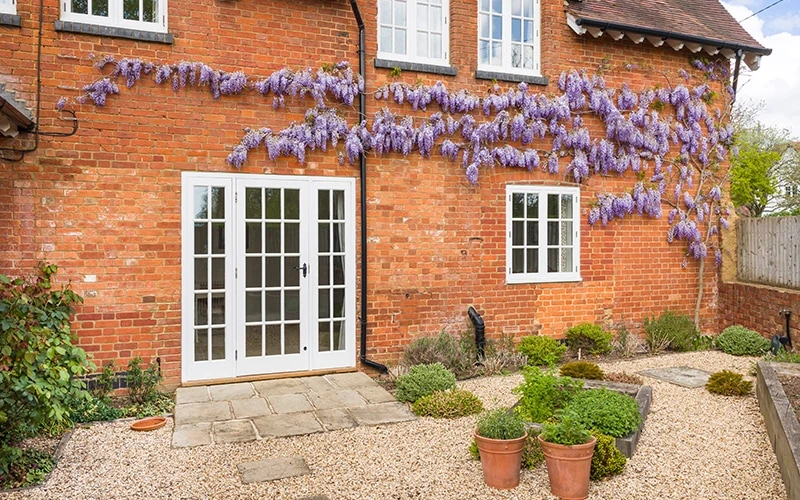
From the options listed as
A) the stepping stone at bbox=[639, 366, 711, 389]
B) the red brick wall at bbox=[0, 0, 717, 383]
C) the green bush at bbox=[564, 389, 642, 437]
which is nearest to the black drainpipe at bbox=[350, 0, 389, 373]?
the red brick wall at bbox=[0, 0, 717, 383]

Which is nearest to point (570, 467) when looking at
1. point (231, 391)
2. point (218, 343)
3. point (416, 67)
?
point (231, 391)

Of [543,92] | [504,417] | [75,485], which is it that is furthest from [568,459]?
[543,92]

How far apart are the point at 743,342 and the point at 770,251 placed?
1.55 m

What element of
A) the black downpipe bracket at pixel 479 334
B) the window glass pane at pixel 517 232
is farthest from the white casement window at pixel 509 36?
the black downpipe bracket at pixel 479 334

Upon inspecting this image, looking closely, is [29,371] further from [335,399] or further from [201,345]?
[335,399]

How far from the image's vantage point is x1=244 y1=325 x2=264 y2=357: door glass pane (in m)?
6.93

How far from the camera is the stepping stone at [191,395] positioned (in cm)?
610

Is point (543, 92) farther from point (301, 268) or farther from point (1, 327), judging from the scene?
point (1, 327)

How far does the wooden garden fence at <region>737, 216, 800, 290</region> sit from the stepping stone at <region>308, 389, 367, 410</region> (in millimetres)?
6564

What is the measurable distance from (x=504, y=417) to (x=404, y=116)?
14.9 ft

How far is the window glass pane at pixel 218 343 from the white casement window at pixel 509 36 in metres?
4.81

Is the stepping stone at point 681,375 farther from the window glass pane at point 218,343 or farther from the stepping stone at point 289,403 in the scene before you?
the window glass pane at point 218,343

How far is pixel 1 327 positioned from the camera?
404cm

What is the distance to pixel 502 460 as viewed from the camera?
404 cm
